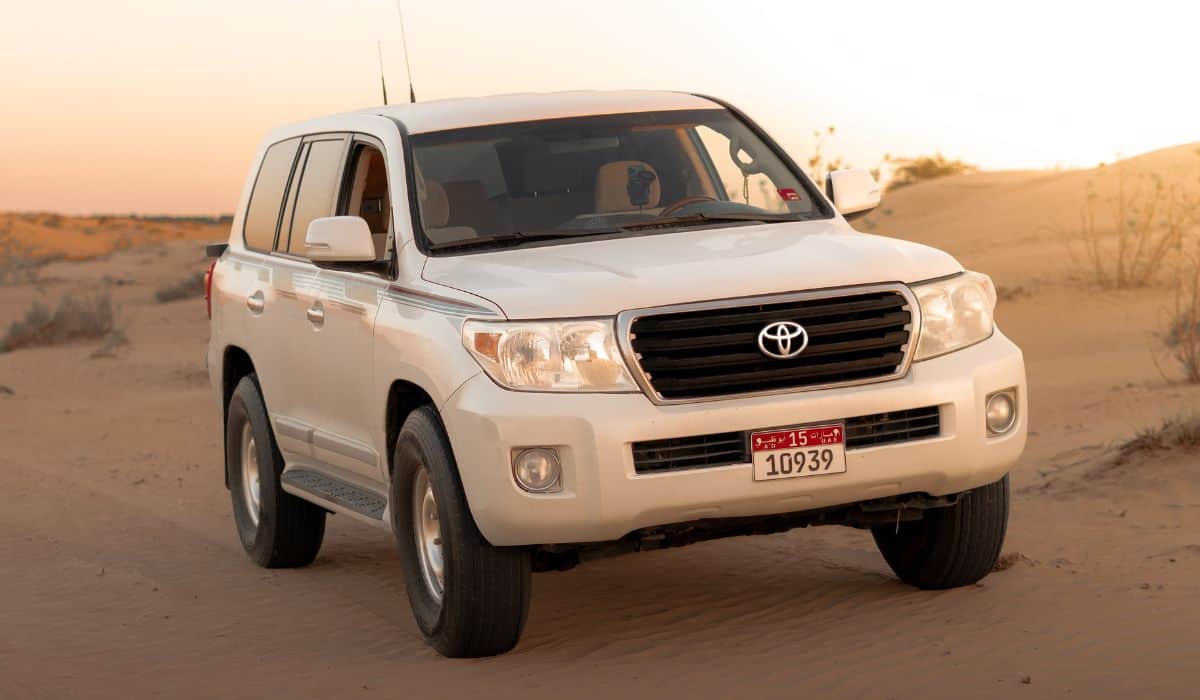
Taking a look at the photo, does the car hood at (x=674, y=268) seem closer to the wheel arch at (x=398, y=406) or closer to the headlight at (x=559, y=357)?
the headlight at (x=559, y=357)

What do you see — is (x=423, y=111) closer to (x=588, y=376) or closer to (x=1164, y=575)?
(x=588, y=376)

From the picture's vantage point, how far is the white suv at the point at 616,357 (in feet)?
20.2

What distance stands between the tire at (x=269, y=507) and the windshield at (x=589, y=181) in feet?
6.61

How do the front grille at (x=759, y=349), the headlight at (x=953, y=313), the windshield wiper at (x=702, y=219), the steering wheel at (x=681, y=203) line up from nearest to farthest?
the front grille at (x=759, y=349), the headlight at (x=953, y=313), the windshield wiper at (x=702, y=219), the steering wheel at (x=681, y=203)

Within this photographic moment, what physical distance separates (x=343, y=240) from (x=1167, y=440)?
5000mm

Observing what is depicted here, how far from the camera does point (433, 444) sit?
21.2 ft

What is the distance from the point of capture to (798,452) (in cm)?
623

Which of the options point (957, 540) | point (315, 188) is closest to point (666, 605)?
point (957, 540)

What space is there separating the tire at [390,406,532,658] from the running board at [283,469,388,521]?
21.9 inches

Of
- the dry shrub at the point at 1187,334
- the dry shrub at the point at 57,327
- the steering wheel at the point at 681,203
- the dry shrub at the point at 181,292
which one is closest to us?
the steering wheel at the point at 681,203

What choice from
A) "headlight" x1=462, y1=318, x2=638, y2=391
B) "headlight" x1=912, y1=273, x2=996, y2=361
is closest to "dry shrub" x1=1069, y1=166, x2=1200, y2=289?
"headlight" x1=912, y1=273, x2=996, y2=361

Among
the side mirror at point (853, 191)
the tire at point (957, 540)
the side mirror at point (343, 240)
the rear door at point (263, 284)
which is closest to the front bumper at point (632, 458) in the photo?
the tire at point (957, 540)

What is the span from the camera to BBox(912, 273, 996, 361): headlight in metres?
6.53

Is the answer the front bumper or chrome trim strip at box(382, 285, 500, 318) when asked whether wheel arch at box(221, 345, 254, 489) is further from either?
the front bumper
